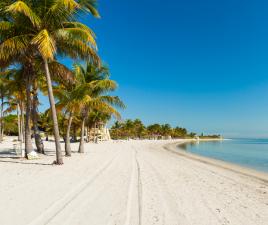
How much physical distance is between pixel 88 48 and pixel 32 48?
2.72 metres

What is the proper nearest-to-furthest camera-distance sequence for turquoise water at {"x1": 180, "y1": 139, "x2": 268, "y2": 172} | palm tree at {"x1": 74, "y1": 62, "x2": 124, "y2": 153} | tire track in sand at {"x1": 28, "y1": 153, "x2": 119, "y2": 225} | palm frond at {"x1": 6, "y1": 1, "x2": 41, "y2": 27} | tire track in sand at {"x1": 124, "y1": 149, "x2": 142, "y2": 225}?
tire track in sand at {"x1": 28, "y1": 153, "x2": 119, "y2": 225} < tire track in sand at {"x1": 124, "y1": 149, "x2": 142, "y2": 225} < palm frond at {"x1": 6, "y1": 1, "x2": 41, "y2": 27} < palm tree at {"x1": 74, "y1": 62, "x2": 124, "y2": 153} < turquoise water at {"x1": 180, "y1": 139, "x2": 268, "y2": 172}

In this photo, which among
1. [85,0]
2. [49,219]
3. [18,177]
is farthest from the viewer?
[85,0]

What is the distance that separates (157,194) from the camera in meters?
6.59

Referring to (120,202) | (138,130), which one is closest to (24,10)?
(120,202)

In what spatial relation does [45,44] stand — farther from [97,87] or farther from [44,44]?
[97,87]

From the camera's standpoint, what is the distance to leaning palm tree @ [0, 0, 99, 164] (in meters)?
11.3

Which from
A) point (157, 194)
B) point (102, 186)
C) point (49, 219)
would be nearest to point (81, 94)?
point (102, 186)

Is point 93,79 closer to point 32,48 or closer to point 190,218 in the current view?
point 32,48

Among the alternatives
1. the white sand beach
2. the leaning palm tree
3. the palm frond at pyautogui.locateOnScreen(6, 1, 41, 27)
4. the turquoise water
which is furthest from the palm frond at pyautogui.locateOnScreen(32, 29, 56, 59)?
the turquoise water

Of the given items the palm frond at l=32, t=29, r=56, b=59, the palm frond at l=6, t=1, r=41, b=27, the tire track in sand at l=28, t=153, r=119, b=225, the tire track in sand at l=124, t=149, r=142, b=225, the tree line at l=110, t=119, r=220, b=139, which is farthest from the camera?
the tree line at l=110, t=119, r=220, b=139

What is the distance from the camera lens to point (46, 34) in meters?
10.9

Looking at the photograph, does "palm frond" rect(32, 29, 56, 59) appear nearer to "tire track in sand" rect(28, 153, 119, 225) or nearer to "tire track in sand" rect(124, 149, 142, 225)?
"tire track in sand" rect(28, 153, 119, 225)

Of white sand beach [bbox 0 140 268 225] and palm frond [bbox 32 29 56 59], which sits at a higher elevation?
palm frond [bbox 32 29 56 59]

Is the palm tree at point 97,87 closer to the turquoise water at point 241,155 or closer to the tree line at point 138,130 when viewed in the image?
the turquoise water at point 241,155
